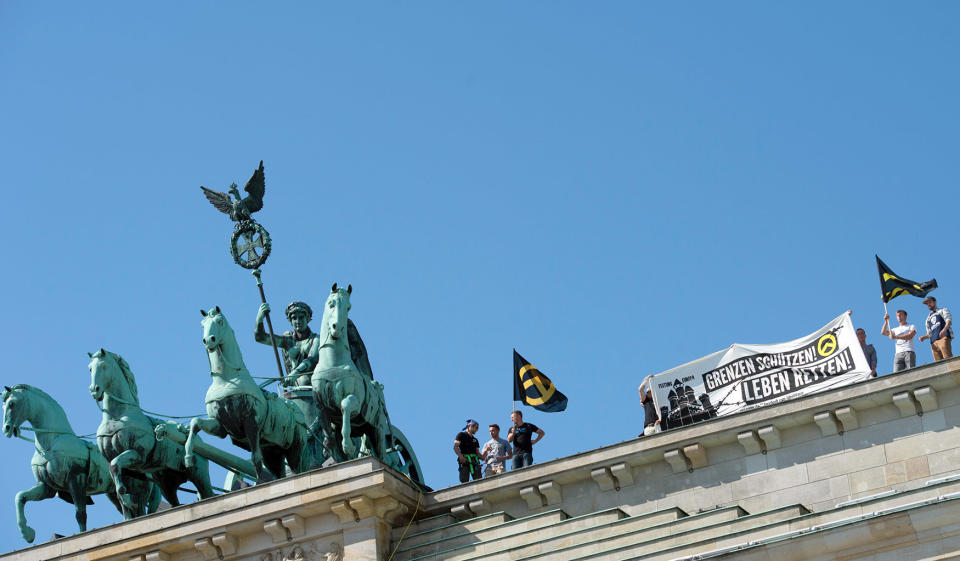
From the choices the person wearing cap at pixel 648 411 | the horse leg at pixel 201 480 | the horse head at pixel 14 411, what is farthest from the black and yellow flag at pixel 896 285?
the horse head at pixel 14 411

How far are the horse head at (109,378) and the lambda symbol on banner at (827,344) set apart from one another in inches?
456

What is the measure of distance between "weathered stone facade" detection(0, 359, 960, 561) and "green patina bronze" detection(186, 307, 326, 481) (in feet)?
5.27

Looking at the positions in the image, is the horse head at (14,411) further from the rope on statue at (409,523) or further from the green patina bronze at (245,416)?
the rope on statue at (409,523)

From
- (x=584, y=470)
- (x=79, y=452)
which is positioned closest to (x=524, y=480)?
(x=584, y=470)

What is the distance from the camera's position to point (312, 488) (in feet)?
94.2

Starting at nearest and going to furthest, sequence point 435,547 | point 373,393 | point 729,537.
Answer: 1. point 729,537
2. point 435,547
3. point 373,393

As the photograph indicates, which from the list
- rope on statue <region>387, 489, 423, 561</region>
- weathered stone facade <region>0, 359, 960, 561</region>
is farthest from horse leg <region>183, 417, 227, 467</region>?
rope on statue <region>387, 489, 423, 561</region>

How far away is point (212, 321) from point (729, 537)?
10.0 metres

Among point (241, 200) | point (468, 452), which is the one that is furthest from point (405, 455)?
point (241, 200)

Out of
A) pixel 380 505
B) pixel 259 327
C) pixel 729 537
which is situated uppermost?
pixel 259 327

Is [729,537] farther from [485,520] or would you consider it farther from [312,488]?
[312,488]

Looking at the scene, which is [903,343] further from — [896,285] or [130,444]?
[130,444]

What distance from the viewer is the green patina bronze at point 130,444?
3162cm

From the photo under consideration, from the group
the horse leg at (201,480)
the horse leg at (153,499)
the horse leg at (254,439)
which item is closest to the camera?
the horse leg at (254,439)
